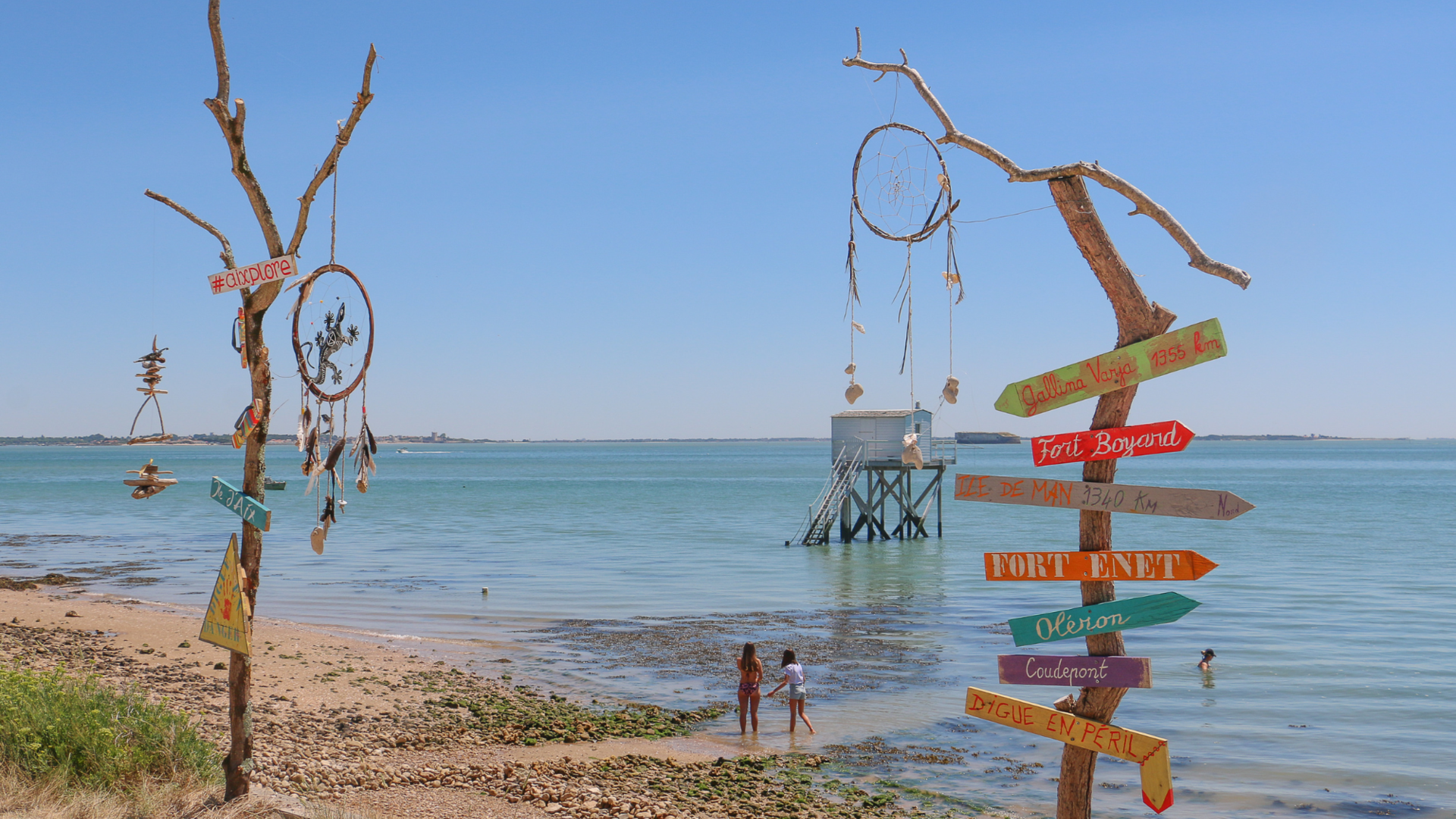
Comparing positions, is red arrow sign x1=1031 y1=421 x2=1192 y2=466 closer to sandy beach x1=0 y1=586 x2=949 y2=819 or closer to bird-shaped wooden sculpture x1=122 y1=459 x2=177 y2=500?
sandy beach x1=0 y1=586 x2=949 y2=819

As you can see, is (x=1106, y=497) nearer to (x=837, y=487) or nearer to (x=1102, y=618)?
(x=1102, y=618)

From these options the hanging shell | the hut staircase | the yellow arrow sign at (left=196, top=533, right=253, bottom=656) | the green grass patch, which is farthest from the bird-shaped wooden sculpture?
the hut staircase

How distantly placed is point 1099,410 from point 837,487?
3249 cm

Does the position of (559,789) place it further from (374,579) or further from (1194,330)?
(374,579)

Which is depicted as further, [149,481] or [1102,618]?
[149,481]

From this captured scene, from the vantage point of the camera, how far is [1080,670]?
18.1 feet

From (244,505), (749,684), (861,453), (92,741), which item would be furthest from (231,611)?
(861,453)

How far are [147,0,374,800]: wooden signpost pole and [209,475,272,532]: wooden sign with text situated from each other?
0.10 meters

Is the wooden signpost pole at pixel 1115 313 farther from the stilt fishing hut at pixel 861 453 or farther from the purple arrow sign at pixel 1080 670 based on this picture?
the stilt fishing hut at pixel 861 453

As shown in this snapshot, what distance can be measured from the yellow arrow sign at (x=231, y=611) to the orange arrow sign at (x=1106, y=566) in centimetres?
476

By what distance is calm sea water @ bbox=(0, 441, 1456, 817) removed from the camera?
12750 millimetres

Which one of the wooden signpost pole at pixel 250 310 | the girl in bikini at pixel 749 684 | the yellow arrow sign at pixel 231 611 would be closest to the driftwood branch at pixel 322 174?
the wooden signpost pole at pixel 250 310

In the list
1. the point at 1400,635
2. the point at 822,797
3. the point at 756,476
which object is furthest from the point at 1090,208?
the point at 756,476

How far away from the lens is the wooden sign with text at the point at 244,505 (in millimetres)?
6633
